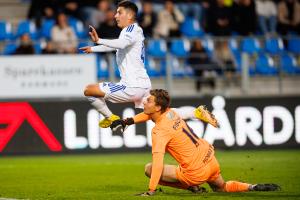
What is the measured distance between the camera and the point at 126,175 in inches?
547

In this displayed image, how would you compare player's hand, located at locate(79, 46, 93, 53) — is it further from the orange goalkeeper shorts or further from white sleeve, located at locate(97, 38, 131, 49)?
the orange goalkeeper shorts

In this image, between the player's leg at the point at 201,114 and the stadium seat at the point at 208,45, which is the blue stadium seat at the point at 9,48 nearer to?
the stadium seat at the point at 208,45

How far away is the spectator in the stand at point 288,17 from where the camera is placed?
23.2 meters

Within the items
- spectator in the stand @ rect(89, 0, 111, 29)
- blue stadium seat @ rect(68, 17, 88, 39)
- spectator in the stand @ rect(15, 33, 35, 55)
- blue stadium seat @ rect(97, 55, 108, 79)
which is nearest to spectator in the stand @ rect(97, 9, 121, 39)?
blue stadium seat @ rect(97, 55, 108, 79)

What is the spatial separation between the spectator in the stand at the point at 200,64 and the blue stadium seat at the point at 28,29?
392 centimetres

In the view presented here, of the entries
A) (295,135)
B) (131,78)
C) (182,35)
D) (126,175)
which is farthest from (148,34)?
(131,78)

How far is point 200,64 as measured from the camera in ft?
66.0

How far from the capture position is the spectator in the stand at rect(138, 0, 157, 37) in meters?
21.2

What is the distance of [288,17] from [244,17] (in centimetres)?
186

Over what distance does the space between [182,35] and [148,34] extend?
3.97 ft

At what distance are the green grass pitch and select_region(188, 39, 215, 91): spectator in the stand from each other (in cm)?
245

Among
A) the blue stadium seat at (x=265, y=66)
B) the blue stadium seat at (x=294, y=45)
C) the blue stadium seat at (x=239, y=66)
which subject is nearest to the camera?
the blue stadium seat at (x=239, y=66)

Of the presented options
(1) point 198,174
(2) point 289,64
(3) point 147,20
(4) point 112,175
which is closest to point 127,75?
(1) point 198,174

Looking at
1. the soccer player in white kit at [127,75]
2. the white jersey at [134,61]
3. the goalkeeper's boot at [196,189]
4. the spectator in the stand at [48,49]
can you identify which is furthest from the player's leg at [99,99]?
the spectator in the stand at [48,49]
